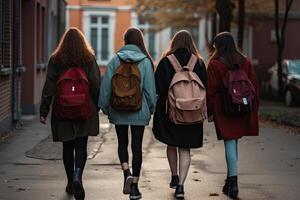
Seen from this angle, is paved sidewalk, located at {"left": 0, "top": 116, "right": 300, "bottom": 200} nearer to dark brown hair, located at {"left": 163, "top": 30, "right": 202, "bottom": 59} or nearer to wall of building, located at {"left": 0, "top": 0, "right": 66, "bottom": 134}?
dark brown hair, located at {"left": 163, "top": 30, "right": 202, "bottom": 59}

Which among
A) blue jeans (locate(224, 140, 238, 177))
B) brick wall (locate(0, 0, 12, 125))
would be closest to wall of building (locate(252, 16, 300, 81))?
brick wall (locate(0, 0, 12, 125))

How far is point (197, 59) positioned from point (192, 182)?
67.9 inches

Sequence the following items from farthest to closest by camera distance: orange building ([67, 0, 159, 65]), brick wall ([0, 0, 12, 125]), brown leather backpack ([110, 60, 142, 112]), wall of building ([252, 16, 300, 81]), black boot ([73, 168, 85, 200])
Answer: orange building ([67, 0, 159, 65]), wall of building ([252, 16, 300, 81]), brick wall ([0, 0, 12, 125]), brown leather backpack ([110, 60, 142, 112]), black boot ([73, 168, 85, 200])

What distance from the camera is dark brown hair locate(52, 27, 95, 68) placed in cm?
800

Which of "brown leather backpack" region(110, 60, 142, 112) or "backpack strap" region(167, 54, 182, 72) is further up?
"backpack strap" region(167, 54, 182, 72)

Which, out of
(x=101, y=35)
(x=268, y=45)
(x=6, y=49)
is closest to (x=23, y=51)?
(x=6, y=49)

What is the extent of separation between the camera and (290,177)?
9.64 metres

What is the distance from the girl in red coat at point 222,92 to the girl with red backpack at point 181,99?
0.21m

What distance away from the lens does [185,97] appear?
806 centimetres

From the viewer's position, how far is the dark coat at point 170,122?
26.7ft

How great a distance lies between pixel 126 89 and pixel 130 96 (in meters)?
0.09

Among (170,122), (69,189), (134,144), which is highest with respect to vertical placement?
(170,122)

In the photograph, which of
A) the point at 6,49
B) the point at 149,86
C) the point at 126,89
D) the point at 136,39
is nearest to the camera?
the point at 126,89

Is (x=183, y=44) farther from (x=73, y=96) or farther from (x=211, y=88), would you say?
(x=73, y=96)
